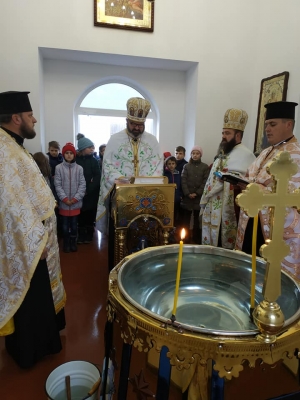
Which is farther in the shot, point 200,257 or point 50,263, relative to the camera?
point 50,263

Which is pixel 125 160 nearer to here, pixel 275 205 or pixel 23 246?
pixel 23 246

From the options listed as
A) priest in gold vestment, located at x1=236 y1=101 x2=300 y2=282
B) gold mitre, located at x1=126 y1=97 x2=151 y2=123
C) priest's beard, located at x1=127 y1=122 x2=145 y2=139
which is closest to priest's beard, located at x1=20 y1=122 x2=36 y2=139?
gold mitre, located at x1=126 y1=97 x2=151 y2=123

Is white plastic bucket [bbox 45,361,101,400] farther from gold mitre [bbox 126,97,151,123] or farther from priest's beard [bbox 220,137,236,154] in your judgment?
priest's beard [bbox 220,137,236,154]

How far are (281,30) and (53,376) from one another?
5.28 m

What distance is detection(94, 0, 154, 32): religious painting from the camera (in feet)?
16.2

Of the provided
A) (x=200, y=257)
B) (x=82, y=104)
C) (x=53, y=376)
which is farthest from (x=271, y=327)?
(x=82, y=104)

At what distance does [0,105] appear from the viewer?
1.77 m

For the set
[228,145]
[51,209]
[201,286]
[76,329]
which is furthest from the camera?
[228,145]

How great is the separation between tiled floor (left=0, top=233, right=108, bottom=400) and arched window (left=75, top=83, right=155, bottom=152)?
10.8 ft

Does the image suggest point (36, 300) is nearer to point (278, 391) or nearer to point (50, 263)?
point (50, 263)

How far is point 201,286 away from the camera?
1205 millimetres

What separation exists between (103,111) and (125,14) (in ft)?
6.25

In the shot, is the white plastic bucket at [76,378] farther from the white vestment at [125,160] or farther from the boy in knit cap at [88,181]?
the boy in knit cap at [88,181]

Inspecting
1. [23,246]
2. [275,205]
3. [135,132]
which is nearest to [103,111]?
Result: [135,132]
